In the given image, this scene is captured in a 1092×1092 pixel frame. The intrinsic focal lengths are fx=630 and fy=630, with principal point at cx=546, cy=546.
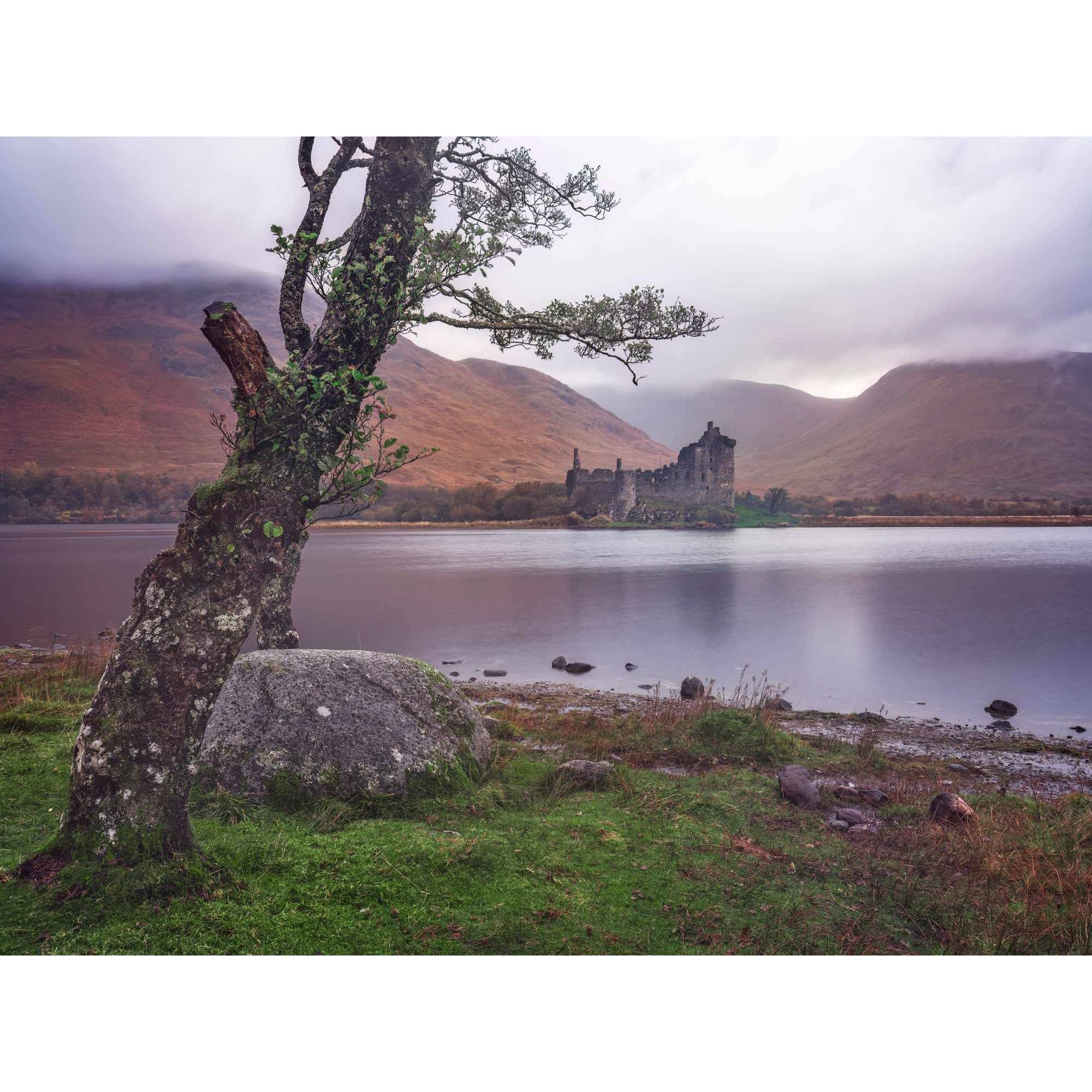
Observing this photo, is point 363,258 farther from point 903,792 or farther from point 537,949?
point 903,792

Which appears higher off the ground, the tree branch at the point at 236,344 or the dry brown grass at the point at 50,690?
the tree branch at the point at 236,344

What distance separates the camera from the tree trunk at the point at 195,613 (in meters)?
3.44

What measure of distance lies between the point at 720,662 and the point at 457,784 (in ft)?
42.1

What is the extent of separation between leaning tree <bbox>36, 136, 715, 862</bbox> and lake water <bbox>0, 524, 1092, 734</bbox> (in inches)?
431

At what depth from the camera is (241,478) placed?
150 inches

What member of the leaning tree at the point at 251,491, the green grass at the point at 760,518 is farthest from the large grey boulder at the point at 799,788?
the green grass at the point at 760,518

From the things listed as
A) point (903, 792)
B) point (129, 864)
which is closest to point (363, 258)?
point (129, 864)

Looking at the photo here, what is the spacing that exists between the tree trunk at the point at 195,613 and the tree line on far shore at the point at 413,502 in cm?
4243

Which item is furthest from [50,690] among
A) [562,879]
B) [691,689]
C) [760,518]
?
[760,518]

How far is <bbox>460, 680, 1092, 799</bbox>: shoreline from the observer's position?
8133mm

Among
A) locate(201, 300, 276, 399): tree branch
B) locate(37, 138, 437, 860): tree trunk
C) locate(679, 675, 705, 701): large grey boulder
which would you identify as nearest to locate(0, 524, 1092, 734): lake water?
locate(679, 675, 705, 701): large grey boulder

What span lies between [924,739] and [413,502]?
73.6 meters

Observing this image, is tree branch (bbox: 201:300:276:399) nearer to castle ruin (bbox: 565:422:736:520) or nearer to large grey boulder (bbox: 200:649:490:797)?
large grey boulder (bbox: 200:649:490:797)

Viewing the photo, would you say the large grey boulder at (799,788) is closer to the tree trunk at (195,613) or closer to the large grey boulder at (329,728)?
the large grey boulder at (329,728)
